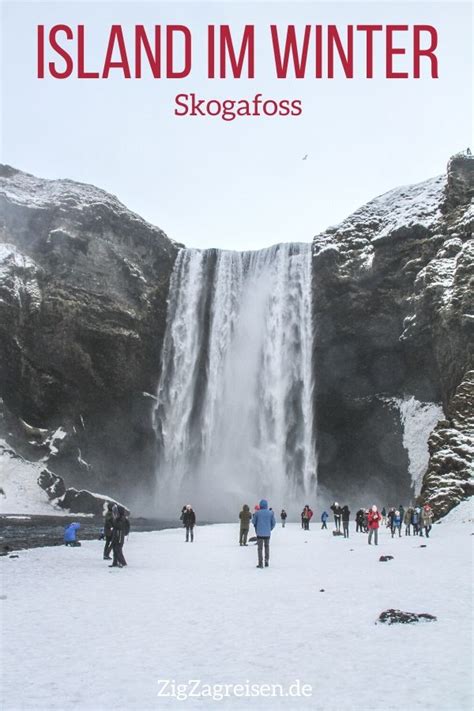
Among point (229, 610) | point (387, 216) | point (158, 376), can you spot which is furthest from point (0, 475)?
point (229, 610)

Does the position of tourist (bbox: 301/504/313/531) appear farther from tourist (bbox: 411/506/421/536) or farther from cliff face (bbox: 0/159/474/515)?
cliff face (bbox: 0/159/474/515)

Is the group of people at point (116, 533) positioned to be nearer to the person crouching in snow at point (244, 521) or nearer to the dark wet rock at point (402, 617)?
the person crouching in snow at point (244, 521)

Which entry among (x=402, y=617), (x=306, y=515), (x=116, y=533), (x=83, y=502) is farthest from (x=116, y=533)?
(x=83, y=502)

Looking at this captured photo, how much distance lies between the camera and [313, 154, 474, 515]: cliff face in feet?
166

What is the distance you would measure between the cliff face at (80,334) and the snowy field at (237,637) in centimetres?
4395

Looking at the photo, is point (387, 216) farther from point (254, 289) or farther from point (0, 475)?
point (0, 475)

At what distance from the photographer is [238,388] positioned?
184ft

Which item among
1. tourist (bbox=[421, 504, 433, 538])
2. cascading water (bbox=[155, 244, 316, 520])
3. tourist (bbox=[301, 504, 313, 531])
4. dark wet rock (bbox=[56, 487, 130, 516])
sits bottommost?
dark wet rock (bbox=[56, 487, 130, 516])

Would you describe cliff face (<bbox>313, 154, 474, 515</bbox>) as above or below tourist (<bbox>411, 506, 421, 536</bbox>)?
above

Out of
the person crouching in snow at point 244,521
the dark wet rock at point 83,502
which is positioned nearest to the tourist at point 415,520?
the person crouching in snow at point 244,521

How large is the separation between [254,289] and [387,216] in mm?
14452

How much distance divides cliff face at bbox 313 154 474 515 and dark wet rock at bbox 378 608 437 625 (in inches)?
1669

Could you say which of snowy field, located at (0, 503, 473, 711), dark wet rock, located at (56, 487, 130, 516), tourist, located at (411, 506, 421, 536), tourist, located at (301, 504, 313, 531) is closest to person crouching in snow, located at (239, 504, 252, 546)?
snowy field, located at (0, 503, 473, 711)

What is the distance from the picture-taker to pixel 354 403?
55.3 meters
